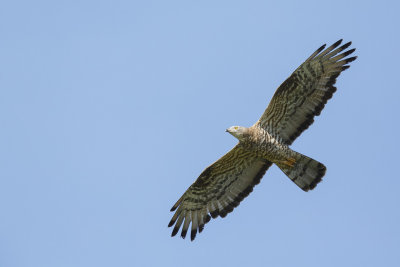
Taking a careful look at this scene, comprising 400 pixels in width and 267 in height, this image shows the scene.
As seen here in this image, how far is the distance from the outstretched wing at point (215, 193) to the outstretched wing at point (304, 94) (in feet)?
3.49

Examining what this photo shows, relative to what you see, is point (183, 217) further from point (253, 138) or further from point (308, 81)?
point (308, 81)

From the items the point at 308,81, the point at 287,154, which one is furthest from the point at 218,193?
the point at 308,81

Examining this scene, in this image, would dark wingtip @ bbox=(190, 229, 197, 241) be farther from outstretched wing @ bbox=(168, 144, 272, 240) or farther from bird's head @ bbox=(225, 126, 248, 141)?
bird's head @ bbox=(225, 126, 248, 141)

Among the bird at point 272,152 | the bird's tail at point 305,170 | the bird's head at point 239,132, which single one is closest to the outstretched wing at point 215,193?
the bird at point 272,152

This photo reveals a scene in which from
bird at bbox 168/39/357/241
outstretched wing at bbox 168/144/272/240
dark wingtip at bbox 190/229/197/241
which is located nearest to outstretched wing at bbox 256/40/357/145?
bird at bbox 168/39/357/241

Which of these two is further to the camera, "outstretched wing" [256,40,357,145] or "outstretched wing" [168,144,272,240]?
"outstretched wing" [168,144,272,240]

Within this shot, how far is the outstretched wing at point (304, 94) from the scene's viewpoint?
61.1 ft

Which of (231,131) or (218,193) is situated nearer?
(231,131)

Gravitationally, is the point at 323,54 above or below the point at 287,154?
above

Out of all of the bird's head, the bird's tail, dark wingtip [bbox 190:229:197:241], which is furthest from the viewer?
dark wingtip [bbox 190:229:197:241]

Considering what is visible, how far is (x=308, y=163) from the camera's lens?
744 inches

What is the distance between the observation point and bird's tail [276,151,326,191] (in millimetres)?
18875

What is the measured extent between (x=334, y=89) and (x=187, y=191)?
3.95 meters

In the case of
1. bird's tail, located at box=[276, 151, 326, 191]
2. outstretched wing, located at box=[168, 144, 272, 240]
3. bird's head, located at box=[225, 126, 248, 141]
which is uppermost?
bird's head, located at box=[225, 126, 248, 141]
